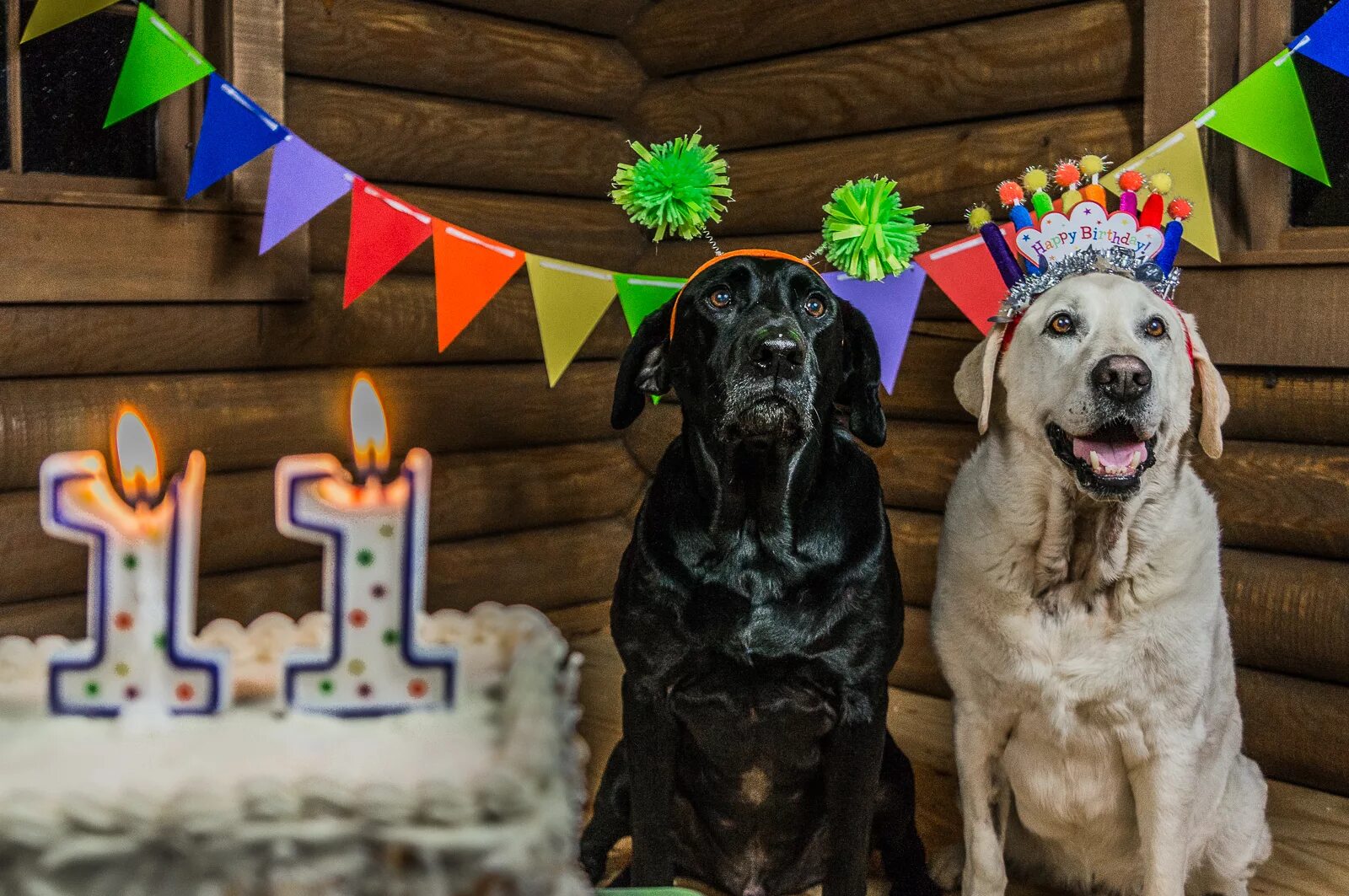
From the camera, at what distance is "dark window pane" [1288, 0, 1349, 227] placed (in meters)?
2.84

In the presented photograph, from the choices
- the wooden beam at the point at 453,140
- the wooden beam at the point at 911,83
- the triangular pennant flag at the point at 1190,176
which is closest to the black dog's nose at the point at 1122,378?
the triangular pennant flag at the point at 1190,176

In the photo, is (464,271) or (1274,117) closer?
(1274,117)

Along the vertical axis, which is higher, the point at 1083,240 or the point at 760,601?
the point at 1083,240

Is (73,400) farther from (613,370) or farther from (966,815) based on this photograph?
(966,815)

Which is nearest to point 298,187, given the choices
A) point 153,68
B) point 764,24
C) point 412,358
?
point 153,68

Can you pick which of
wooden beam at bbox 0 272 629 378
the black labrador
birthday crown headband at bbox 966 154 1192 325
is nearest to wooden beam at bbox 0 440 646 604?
wooden beam at bbox 0 272 629 378

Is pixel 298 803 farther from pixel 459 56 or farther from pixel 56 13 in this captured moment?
pixel 459 56

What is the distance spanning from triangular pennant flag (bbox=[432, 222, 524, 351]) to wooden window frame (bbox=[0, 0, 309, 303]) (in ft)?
1.95

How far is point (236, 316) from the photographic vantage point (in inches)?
125

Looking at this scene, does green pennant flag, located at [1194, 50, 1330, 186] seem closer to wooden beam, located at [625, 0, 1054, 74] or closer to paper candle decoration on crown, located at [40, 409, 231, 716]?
wooden beam, located at [625, 0, 1054, 74]

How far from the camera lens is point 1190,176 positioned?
2721 mm

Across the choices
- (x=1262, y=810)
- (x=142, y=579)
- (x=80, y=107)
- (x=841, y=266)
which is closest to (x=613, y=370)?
(x=841, y=266)

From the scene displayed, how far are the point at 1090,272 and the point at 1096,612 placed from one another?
62 cm

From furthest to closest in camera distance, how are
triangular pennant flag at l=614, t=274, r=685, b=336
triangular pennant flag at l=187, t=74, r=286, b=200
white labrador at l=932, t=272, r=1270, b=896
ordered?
1. triangular pennant flag at l=614, t=274, r=685, b=336
2. triangular pennant flag at l=187, t=74, r=286, b=200
3. white labrador at l=932, t=272, r=1270, b=896
